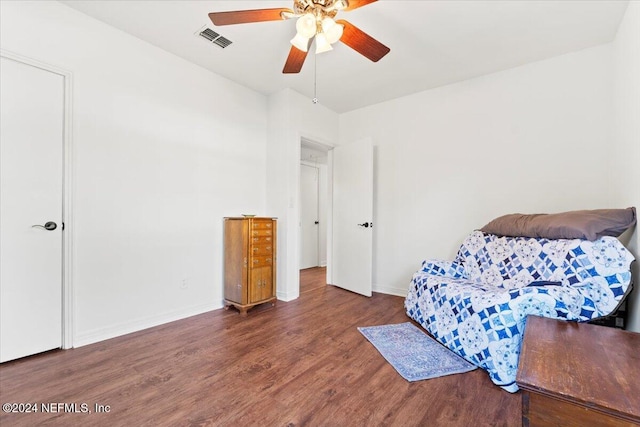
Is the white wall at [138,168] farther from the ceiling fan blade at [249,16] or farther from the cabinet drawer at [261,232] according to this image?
the ceiling fan blade at [249,16]

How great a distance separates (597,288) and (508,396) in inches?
35.2

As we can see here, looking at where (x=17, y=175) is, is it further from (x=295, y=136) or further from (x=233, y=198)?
(x=295, y=136)

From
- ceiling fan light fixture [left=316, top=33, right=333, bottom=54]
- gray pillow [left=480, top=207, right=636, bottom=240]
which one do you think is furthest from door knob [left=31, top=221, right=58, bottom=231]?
gray pillow [left=480, top=207, right=636, bottom=240]

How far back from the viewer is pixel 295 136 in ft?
11.5

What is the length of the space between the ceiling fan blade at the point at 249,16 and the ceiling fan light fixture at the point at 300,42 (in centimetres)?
14

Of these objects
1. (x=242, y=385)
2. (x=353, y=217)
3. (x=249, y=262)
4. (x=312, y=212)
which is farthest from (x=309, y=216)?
(x=242, y=385)

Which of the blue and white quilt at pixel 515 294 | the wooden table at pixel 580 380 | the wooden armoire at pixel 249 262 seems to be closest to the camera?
the wooden table at pixel 580 380

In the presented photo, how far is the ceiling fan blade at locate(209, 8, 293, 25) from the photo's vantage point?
1.66 metres

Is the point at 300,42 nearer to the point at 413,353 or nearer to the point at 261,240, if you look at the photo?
the point at 261,240

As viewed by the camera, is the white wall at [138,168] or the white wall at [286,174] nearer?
the white wall at [138,168]

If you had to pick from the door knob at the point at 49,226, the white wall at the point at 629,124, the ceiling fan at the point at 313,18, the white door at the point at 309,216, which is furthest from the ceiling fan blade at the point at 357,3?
the white door at the point at 309,216

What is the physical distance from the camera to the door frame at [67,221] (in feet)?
6.95

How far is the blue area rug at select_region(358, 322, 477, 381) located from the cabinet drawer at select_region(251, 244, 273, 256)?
1273 millimetres

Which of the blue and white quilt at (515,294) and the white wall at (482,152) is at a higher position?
the white wall at (482,152)
